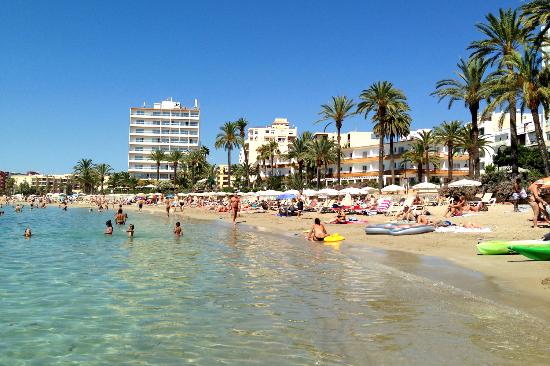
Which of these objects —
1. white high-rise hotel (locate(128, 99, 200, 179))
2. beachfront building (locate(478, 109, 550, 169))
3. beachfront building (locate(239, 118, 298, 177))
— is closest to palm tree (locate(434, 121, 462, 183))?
beachfront building (locate(478, 109, 550, 169))

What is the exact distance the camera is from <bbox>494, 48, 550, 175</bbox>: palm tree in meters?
28.1

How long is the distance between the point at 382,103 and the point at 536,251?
3962 centimetres

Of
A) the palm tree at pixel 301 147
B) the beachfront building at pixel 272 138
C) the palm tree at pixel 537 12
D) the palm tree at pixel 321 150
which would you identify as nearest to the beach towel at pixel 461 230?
the palm tree at pixel 537 12

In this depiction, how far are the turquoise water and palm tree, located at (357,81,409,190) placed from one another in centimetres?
3782

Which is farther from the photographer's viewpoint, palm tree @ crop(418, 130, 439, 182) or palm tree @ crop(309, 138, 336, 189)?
palm tree @ crop(309, 138, 336, 189)

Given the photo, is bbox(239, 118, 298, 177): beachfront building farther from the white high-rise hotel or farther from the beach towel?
the beach towel

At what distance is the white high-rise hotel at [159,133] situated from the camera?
387 feet

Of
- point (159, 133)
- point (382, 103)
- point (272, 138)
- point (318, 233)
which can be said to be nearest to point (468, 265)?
point (318, 233)

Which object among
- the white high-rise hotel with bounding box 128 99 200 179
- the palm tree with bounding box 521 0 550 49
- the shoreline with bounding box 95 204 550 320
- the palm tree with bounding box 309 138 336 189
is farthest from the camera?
the white high-rise hotel with bounding box 128 99 200 179

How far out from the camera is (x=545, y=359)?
4.97 m

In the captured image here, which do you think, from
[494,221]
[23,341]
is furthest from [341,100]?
[23,341]

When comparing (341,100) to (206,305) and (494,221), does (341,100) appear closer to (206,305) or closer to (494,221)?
(494,221)

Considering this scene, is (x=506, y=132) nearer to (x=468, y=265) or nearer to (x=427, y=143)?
(x=427, y=143)

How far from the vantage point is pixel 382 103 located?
48594mm
